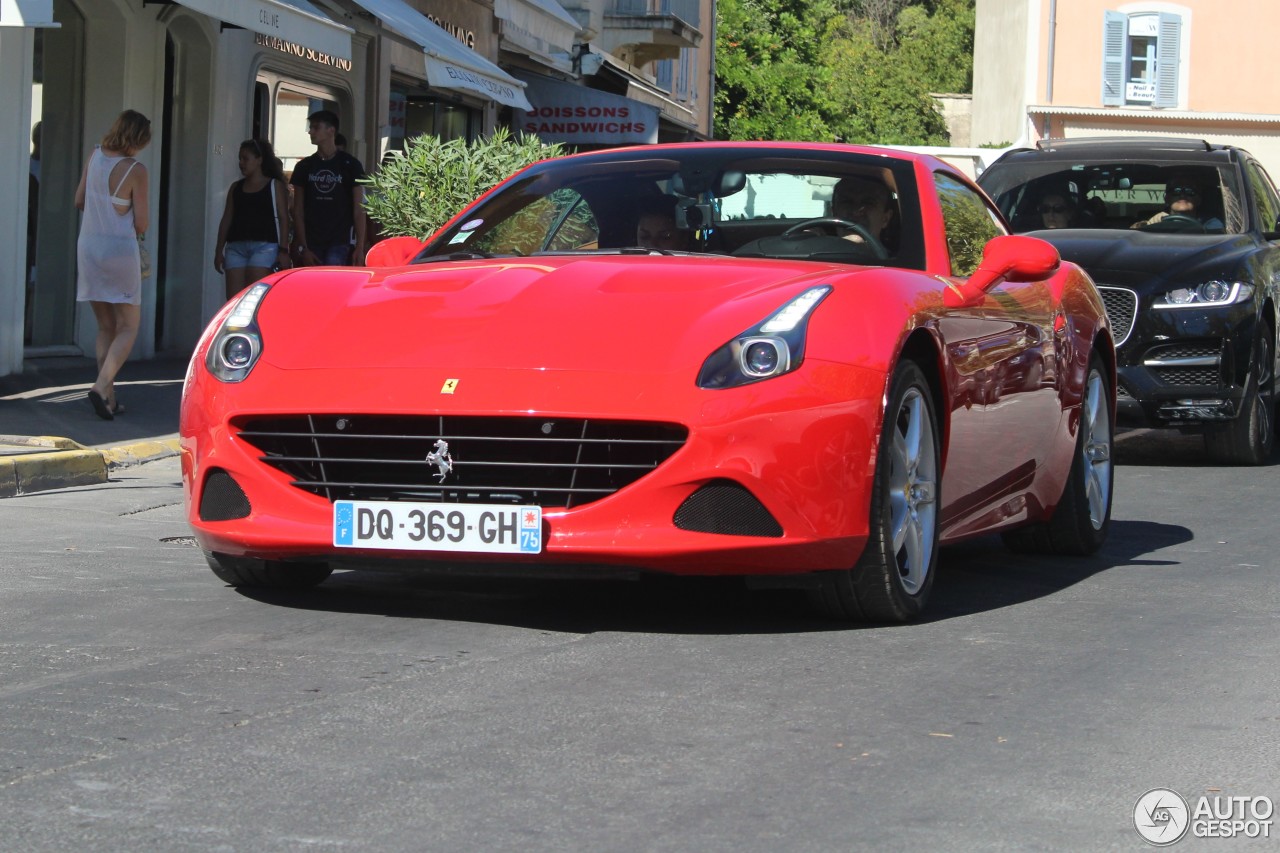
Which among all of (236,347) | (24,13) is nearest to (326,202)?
(24,13)

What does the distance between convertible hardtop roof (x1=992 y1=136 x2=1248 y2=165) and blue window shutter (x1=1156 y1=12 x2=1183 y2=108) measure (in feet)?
135

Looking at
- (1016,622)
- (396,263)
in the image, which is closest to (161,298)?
(396,263)

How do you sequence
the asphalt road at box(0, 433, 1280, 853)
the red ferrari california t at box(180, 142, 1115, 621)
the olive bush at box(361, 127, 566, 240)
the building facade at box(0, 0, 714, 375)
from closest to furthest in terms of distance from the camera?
the asphalt road at box(0, 433, 1280, 853) < the red ferrari california t at box(180, 142, 1115, 621) < the building facade at box(0, 0, 714, 375) < the olive bush at box(361, 127, 566, 240)

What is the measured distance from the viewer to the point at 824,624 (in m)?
5.65

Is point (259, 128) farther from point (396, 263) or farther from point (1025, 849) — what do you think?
point (1025, 849)

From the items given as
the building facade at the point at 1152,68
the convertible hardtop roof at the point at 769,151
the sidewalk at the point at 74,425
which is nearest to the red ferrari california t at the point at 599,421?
the convertible hardtop roof at the point at 769,151

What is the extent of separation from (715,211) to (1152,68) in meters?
48.6

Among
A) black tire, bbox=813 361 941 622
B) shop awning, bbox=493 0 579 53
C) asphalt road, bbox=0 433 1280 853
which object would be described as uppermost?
shop awning, bbox=493 0 579 53

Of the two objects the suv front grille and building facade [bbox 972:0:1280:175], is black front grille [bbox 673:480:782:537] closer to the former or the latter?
the suv front grille

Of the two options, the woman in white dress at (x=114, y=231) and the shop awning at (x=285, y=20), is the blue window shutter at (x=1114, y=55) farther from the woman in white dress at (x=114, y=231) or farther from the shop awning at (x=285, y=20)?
the woman in white dress at (x=114, y=231)

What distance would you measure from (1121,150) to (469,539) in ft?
28.4

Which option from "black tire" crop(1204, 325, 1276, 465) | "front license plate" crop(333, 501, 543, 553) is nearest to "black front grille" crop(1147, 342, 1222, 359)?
"black tire" crop(1204, 325, 1276, 465)

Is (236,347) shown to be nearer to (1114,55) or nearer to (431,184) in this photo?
(431,184)

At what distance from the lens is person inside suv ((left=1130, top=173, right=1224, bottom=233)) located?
1235 centimetres
